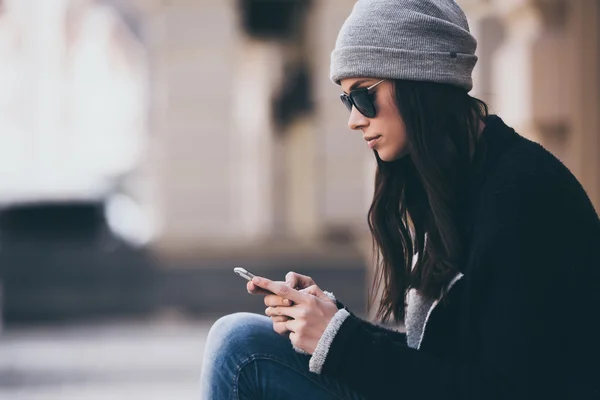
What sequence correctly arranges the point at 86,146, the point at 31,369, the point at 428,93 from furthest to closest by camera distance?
the point at 86,146 → the point at 31,369 → the point at 428,93

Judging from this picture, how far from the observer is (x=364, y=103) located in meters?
2.62

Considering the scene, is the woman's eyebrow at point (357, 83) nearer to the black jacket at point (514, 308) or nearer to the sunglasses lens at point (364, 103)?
the sunglasses lens at point (364, 103)

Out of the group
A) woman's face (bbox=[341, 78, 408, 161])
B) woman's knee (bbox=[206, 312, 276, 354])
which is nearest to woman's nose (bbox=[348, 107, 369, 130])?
woman's face (bbox=[341, 78, 408, 161])

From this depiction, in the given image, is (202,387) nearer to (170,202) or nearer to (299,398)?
(299,398)

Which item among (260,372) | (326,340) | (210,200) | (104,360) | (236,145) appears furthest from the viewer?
Result: (236,145)

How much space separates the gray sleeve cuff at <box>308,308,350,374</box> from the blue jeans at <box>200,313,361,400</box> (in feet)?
0.44

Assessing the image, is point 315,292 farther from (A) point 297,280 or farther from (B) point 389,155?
(B) point 389,155

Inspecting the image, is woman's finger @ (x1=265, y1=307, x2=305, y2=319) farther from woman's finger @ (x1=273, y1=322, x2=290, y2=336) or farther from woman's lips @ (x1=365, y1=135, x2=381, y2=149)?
woman's lips @ (x1=365, y1=135, x2=381, y2=149)

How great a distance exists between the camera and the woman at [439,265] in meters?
2.31

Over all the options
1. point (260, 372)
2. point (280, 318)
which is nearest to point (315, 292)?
point (280, 318)

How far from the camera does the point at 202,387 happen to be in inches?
109

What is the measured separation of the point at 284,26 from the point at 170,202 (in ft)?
7.66

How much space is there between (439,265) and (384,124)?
33 cm

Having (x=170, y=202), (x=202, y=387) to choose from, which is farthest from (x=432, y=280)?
(x=170, y=202)
